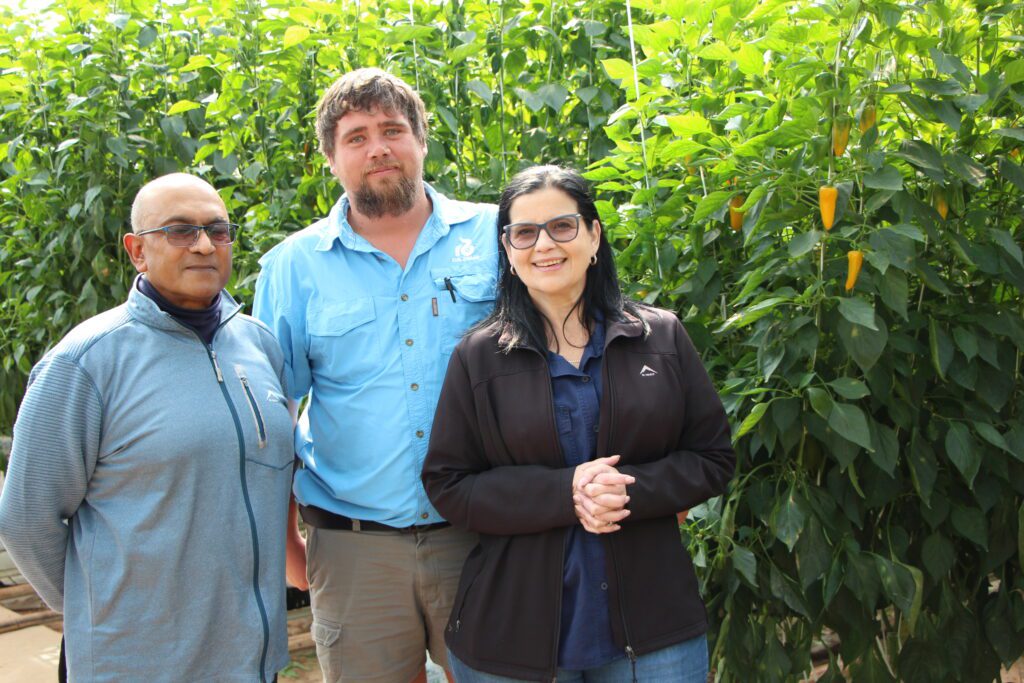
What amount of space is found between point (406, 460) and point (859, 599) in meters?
0.97

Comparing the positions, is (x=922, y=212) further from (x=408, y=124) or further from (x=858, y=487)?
(x=408, y=124)

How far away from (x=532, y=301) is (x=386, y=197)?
471 mm

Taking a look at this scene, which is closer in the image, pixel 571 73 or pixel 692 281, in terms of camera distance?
pixel 692 281

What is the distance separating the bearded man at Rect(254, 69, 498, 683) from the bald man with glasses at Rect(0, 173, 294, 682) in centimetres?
30

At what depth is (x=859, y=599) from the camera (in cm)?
206

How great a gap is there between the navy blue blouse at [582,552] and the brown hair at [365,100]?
72 cm

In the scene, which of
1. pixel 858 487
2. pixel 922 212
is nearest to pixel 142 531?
pixel 858 487

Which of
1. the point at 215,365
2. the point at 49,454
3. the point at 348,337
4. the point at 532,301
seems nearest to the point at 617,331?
the point at 532,301

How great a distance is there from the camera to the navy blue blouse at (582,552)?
1882 mm

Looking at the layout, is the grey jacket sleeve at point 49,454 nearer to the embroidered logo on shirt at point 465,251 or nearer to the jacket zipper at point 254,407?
the jacket zipper at point 254,407

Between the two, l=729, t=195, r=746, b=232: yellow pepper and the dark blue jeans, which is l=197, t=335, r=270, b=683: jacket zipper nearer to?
the dark blue jeans

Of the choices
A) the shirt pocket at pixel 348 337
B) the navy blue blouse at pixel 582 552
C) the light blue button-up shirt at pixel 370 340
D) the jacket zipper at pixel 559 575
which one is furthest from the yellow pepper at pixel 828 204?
the shirt pocket at pixel 348 337

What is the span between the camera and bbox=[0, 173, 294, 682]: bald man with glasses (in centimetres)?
186

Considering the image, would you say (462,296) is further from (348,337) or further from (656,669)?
(656,669)
